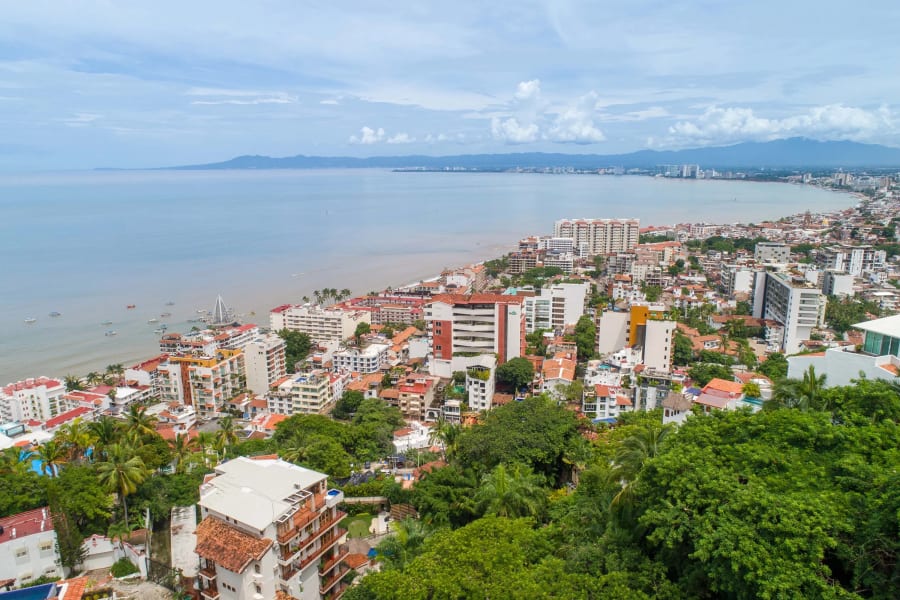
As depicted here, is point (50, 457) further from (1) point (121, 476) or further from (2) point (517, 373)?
(2) point (517, 373)

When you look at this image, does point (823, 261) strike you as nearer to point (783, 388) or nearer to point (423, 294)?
point (423, 294)

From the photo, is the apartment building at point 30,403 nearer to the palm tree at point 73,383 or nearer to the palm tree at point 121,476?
the palm tree at point 73,383

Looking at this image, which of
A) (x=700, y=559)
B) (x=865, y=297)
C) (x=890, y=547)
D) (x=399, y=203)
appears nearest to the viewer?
(x=890, y=547)

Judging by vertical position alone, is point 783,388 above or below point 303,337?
above

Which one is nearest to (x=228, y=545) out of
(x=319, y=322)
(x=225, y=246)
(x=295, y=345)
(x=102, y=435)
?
(x=102, y=435)

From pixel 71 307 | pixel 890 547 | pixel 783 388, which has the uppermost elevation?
pixel 890 547

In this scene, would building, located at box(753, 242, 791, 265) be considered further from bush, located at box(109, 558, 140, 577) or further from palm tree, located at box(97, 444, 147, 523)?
bush, located at box(109, 558, 140, 577)

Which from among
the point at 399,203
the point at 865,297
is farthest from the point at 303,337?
the point at 399,203
